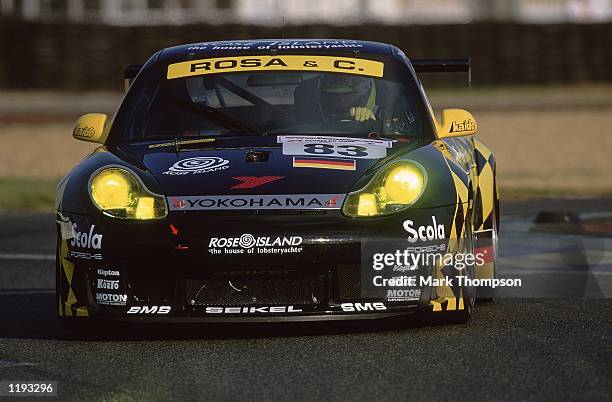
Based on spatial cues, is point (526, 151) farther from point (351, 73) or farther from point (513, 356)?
point (513, 356)

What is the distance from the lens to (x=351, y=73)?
730 cm

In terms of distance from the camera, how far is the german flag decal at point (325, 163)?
6.31 meters

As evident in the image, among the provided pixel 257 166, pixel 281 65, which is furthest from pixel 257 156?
pixel 281 65

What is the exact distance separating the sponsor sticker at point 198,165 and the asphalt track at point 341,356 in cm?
66

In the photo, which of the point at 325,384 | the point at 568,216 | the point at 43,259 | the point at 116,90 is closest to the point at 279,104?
the point at 325,384

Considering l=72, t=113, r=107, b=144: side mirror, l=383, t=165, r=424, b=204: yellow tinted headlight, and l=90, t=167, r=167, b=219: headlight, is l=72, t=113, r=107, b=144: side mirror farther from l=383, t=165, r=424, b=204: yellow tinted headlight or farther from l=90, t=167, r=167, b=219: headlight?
l=383, t=165, r=424, b=204: yellow tinted headlight

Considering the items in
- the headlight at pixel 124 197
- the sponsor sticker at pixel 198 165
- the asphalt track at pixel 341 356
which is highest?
the sponsor sticker at pixel 198 165

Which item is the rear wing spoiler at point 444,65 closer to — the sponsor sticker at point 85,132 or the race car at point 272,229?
the race car at point 272,229

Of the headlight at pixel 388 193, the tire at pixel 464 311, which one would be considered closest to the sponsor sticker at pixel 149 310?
the headlight at pixel 388 193

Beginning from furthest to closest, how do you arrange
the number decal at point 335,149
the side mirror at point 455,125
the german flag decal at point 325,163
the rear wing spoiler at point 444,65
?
the rear wing spoiler at point 444,65
the side mirror at point 455,125
the number decal at point 335,149
the german flag decal at point 325,163

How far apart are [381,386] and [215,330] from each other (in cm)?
144

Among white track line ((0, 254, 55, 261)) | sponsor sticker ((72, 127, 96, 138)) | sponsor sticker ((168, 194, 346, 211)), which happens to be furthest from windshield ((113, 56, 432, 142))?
white track line ((0, 254, 55, 261))

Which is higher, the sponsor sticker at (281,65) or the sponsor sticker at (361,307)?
the sponsor sticker at (281,65)

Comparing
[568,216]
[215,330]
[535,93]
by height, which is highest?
[215,330]
